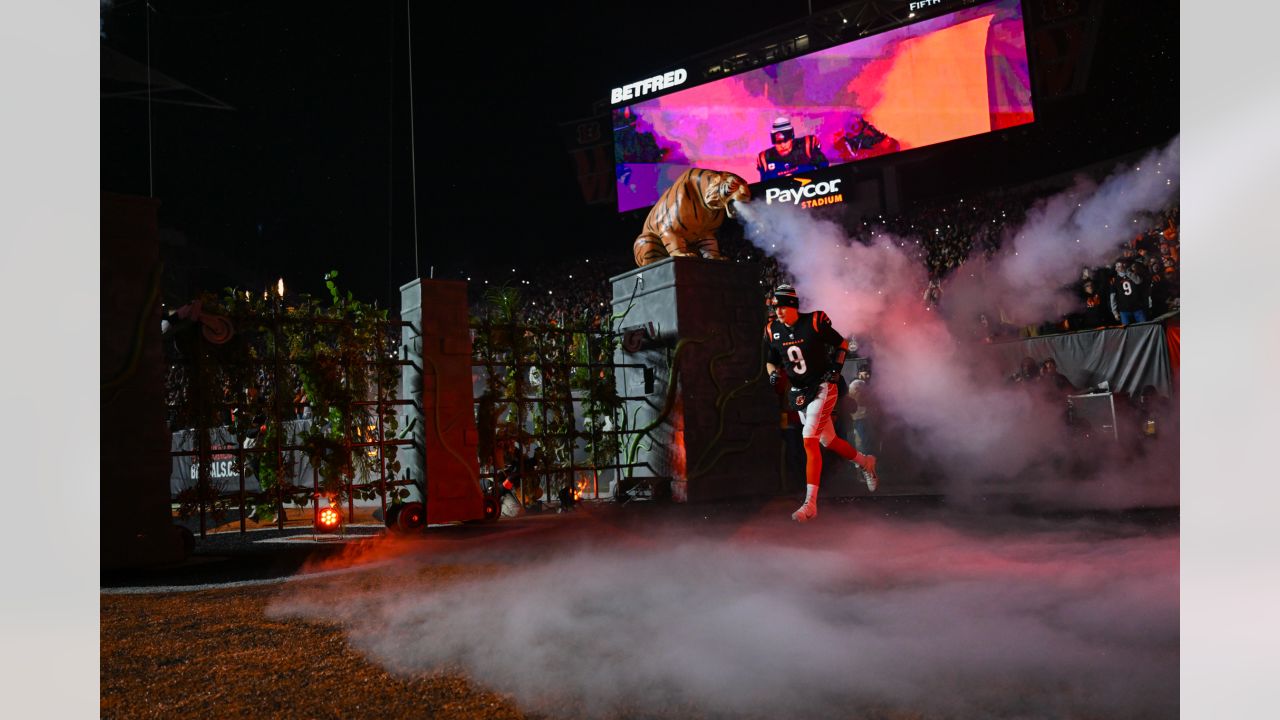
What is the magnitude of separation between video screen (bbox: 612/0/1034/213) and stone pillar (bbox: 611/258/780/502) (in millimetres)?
11509

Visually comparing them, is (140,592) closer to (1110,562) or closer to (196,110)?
(1110,562)

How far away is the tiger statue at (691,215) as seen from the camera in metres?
8.16

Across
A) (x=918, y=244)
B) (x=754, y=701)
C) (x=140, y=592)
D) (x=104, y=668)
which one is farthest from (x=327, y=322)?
(x=918, y=244)

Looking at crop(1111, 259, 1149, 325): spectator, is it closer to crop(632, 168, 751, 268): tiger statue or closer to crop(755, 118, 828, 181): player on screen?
crop(632, 168, 751, 268): tiger statue

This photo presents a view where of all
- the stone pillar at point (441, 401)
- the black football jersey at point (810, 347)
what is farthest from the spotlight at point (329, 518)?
the black football jersey at point (810, 347)

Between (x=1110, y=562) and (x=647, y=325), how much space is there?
5.22m

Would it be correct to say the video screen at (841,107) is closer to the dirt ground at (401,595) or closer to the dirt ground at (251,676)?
the dirt ground at (401,595)

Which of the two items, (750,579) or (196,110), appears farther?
(196,110)

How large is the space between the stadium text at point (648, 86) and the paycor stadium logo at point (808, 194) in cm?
379

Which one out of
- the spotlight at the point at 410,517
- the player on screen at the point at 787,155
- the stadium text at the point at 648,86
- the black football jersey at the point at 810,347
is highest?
the stadium text at the point at 648,86

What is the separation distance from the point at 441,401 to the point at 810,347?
3.13m

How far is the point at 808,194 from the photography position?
809 inches

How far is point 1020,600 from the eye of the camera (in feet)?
10.1

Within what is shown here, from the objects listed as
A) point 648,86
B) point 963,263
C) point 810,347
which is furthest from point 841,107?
point 810,347
